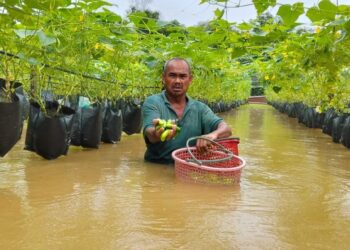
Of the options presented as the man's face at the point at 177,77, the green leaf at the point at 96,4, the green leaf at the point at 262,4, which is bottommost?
the man's face at the point at 177,77

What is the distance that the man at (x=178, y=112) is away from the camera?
4.07 m

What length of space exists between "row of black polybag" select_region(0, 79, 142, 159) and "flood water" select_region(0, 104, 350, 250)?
18 centimetres

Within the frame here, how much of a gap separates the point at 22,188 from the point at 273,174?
7.27 feet

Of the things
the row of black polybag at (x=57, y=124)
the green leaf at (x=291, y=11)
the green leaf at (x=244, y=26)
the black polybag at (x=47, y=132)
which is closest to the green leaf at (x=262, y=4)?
the green leaf at (x=291, y=11)

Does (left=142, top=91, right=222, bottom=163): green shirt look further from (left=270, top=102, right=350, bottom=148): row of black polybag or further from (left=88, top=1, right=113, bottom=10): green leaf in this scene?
(left=270, top=102, right=350, bottom=148): row of black polybag

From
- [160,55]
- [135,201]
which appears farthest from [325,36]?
[160,55]

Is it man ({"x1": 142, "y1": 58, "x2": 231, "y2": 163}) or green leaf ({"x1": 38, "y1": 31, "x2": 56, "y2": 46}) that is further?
man ({"x1": 142, "y1": 58, "x2": 231, "y2": 163})

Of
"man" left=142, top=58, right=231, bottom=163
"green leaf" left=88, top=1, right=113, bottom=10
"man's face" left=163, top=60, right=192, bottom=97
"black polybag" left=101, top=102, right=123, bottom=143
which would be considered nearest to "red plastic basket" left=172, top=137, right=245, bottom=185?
"man" left=142, top=58, right=231, bottom=163

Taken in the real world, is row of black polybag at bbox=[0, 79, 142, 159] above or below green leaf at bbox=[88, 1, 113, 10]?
below

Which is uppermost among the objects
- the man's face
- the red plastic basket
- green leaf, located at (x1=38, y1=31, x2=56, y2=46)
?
green leaf, located at (x1=38, y1=31, x2=56, y2=46)

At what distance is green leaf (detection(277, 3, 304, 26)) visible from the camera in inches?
105

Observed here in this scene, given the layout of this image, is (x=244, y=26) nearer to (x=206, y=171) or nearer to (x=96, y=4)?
(x=96, y=4)

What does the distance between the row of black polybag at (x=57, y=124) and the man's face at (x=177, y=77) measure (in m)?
1.17

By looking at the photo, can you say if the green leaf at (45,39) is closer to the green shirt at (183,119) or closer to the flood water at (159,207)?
the flood water at (159,207)
